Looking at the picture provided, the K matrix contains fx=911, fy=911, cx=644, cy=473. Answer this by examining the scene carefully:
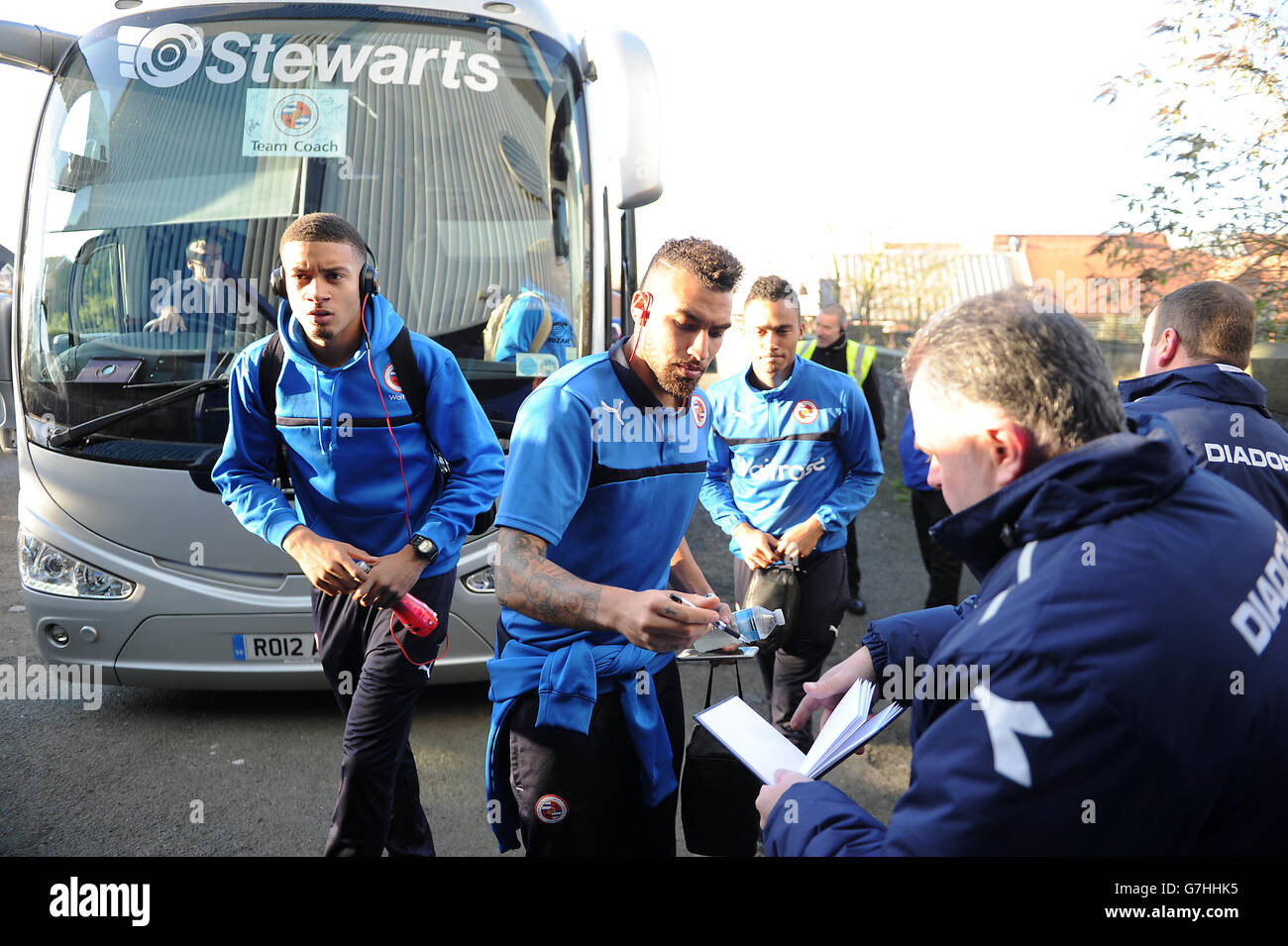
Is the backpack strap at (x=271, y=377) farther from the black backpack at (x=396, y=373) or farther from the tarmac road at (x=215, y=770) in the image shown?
the tarmac road at (x=215, y=770)

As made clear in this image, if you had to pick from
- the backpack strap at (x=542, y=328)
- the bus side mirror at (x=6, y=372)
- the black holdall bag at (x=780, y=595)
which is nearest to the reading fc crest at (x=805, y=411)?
the black holdall bag at (x=780, y=595)

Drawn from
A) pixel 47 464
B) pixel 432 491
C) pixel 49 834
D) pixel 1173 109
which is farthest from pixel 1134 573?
pixel 1173 109

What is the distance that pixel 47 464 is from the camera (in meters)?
4.10

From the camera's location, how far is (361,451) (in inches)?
119

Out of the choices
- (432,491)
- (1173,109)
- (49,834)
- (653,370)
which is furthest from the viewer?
(1173,109)

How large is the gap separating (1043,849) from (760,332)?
2.89 meters

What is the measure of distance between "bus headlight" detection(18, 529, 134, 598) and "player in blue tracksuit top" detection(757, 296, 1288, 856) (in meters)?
3.80

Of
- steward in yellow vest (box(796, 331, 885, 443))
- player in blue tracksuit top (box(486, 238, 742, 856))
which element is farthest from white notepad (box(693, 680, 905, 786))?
steward in yellow vest (box(796, 331, 885, 443))

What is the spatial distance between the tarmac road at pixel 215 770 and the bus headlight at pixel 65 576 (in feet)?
2.51

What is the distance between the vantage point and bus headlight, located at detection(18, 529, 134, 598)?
4102mm

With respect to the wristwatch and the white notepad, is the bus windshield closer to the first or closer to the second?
the wristwatch

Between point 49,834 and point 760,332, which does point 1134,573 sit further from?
point 49,834

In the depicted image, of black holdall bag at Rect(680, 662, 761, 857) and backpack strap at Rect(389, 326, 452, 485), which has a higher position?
backpack strap at Rect(389, 326, 452, 485)

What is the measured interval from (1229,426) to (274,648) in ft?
12.7
